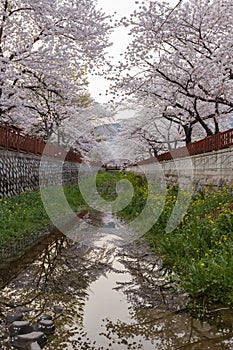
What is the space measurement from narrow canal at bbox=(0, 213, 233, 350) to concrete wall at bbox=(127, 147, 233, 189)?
17.1 feet

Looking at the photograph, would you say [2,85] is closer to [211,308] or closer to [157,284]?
[157,284]

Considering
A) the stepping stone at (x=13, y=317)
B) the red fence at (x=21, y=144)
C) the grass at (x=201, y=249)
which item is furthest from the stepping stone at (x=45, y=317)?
the red fence at (x=21, y=144)

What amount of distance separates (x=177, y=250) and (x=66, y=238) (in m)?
3.53

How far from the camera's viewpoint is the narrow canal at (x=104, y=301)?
3934 millimetres

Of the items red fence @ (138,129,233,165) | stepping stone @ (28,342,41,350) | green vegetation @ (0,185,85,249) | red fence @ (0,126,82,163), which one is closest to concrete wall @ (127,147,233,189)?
red fence @ (138,129,233,165)

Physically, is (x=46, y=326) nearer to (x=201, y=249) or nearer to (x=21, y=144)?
(x=201, y=249)

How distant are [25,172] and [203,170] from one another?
7.56 metres

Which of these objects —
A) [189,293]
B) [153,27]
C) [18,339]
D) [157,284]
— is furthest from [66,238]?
[153,27]

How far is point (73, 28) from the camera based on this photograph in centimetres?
1473

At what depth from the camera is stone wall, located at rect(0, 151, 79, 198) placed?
13766 millimetres

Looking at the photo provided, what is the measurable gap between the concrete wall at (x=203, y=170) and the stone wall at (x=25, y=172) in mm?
7055

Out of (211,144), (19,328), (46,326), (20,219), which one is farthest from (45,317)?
(211,144)

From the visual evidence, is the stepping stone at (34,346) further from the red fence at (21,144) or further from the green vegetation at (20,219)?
the red fence at (21,144)

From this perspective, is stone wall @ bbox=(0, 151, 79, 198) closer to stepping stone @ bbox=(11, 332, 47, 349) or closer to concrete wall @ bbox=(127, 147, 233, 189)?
concrete wall @ bbox=(127, 147, 233, 189)
